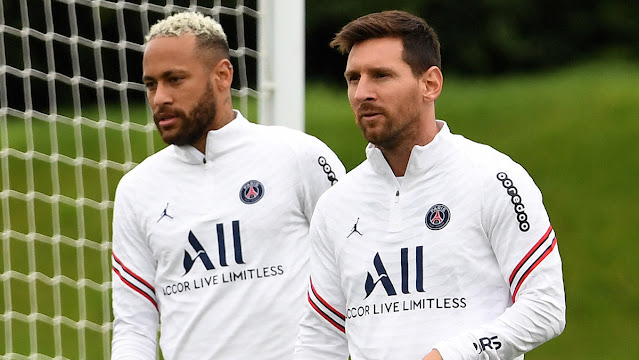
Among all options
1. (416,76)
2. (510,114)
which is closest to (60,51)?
(510,114)

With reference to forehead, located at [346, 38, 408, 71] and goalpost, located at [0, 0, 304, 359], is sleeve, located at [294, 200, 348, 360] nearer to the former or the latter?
forehead, located at [346, 38, 408, 71]

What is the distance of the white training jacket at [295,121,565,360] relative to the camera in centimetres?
309

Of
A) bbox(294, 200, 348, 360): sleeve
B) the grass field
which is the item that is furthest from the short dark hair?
the grass field

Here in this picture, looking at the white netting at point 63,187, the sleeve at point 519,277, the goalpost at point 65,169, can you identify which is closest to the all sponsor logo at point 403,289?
the sleeve at point 519,277

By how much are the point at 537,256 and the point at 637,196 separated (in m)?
8.38

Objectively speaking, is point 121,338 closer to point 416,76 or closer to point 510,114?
point 416,76

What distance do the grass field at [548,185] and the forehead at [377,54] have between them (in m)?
6.10

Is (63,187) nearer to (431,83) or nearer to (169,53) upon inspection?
(169,53)

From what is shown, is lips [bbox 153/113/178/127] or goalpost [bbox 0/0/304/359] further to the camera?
goalpost [bbox 0/0/304/359]

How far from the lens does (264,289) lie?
12.7ft

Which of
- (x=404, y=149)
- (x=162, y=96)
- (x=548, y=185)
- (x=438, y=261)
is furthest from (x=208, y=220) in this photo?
(x=548, y=185)

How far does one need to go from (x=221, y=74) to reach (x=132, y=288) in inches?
30.9

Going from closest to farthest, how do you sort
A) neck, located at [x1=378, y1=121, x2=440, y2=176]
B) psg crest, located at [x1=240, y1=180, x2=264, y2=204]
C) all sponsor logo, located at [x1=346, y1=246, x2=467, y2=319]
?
all sponsor logo, located at [x1=346, y1=246, x2=467, y2=319] → neck, located at [x1=378, y1=121, x2=440, y2=176] → psg crest, located at [x1=240, y1=180, x2=264, y2=204]

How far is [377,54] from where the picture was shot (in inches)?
129
